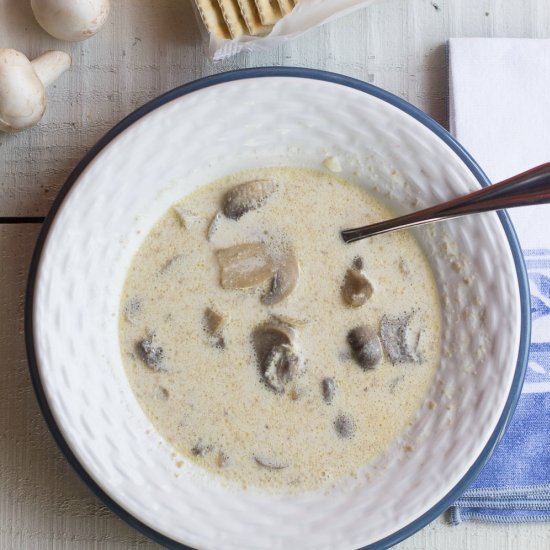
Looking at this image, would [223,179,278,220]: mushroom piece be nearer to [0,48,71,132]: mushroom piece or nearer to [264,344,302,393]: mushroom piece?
[264,344,302,393]: mushroom piece

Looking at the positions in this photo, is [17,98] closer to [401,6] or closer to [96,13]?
[96,13]

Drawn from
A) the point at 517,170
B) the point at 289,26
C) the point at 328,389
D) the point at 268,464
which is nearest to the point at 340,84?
the point at 289,26

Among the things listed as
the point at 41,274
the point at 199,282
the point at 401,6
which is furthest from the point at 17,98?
the point at 401,6

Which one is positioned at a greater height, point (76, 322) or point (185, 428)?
point (76, 322)

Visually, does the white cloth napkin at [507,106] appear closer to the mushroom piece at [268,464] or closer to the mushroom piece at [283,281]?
the mushroom piece at [283,281]

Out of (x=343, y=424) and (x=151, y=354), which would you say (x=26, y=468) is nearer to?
(x=151, y=354)

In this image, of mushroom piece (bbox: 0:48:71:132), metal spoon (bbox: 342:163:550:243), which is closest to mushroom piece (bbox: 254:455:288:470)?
metal spoon (bbox: 342:163:550:243)
